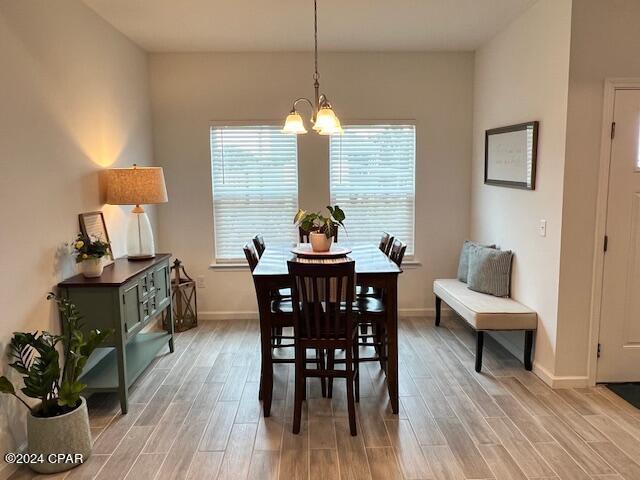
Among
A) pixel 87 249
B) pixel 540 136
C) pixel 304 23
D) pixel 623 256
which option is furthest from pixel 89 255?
pixel 623 256

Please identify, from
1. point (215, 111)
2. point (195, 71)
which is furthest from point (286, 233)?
point (195, 71)

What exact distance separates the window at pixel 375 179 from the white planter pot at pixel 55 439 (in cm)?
321

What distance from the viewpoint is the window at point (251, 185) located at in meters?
4.91

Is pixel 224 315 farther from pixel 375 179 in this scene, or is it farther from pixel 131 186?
pixel 375 179

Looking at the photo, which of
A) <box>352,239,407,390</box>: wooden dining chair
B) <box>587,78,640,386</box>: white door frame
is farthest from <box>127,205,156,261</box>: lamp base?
<box>587,78,640,386</box>: white door frame

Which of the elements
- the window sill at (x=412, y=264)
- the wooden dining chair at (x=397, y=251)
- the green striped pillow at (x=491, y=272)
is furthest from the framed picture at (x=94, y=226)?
the green striped pillow at (x=491, y=272)

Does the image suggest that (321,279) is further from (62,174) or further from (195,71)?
(195,71)

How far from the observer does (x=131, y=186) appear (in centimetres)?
360

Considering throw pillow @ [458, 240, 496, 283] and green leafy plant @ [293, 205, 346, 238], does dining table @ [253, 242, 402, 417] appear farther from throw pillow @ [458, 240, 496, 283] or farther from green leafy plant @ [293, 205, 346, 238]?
throw pillow @ [458, 240, 496, 283]

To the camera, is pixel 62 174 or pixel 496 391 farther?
pixel 496 391

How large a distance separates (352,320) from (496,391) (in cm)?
132

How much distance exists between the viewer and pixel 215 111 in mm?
4848

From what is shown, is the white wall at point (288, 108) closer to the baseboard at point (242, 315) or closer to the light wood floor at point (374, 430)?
the baseboard at point (242, 315)

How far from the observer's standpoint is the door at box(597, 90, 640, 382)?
3176 mm
